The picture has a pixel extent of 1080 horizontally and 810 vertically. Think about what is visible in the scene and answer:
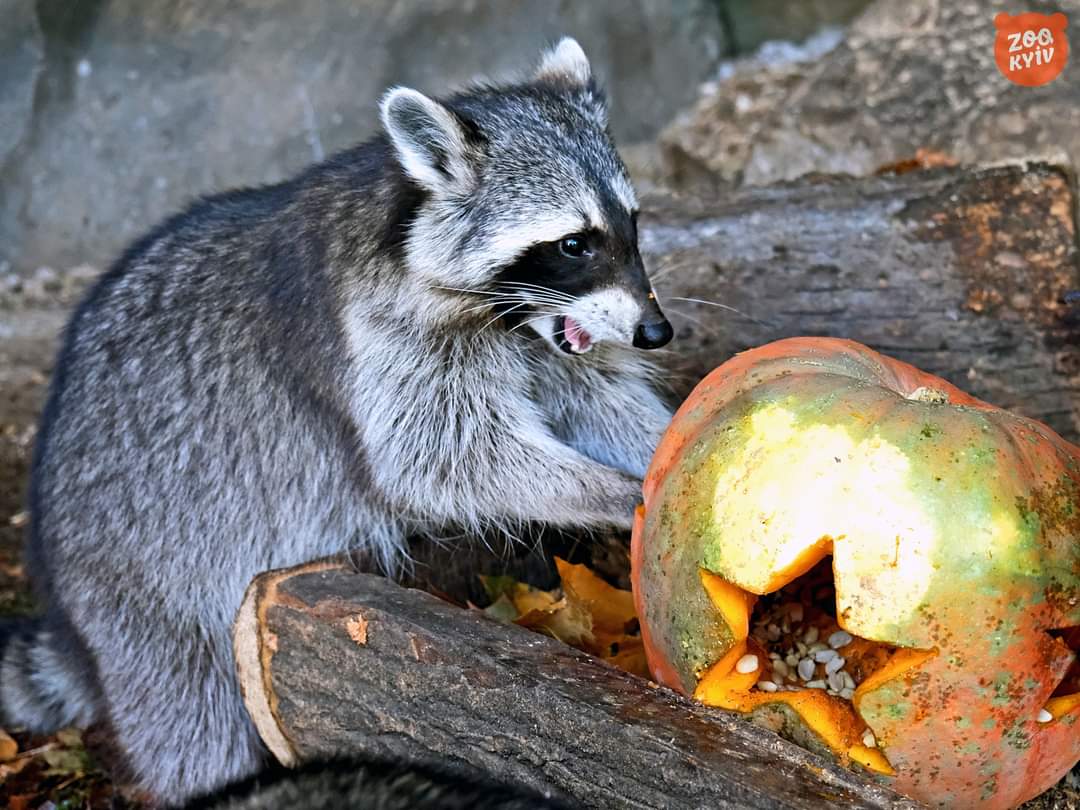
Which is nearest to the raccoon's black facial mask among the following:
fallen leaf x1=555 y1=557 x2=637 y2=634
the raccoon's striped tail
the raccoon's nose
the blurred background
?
the raccoon's nose

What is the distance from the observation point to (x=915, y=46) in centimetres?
532

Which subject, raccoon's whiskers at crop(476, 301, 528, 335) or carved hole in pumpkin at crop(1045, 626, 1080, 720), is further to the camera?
raccoon's whiskers at crop(476, 301, 528, 335)

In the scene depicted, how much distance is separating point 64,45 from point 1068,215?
3.78 metres

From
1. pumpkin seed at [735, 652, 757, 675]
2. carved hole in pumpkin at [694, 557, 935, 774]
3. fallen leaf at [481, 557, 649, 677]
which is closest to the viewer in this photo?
carved hole in pumpkin at [694, 557, 935, 774]

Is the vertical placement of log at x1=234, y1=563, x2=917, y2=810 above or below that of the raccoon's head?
below

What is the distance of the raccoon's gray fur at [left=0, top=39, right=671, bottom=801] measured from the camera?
311 cm

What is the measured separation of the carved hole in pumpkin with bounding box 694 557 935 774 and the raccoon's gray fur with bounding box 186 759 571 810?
0.41 meters

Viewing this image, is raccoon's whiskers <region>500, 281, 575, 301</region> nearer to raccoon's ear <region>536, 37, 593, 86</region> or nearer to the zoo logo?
raccoon's ear <region>536, 37, 593, 86</region>

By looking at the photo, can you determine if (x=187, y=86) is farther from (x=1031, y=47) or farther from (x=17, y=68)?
(x=1031, y=47)

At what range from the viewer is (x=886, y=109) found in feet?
17.1

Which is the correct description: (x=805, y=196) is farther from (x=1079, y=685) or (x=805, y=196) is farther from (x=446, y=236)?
(x=1079, y=685)

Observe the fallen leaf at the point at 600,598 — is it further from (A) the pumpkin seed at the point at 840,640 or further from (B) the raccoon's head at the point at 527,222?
(A) the pumpkin seed at the point at 840,640

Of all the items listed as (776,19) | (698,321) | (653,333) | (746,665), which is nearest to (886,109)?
(776,19)

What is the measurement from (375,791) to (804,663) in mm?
822
